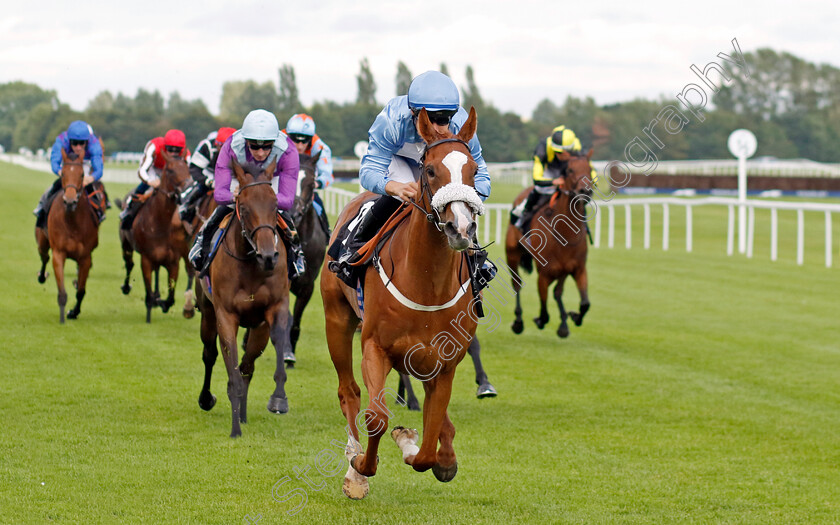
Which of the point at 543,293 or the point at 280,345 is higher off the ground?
the point at 280,345

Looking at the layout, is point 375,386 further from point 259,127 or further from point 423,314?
point 259,127

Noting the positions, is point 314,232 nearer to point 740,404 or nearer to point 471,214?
point 740,404

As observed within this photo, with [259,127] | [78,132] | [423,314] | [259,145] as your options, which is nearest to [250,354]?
[259,145]

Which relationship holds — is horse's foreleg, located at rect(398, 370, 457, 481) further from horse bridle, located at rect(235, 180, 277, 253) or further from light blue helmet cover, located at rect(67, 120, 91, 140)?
light blue helmet cover, located at rect(67, 120, 91, 140)

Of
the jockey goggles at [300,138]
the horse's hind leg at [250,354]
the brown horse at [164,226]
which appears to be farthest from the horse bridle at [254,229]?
the brown horse at [164,226]

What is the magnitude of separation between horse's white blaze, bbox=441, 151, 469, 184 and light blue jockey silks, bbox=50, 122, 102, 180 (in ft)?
28.6

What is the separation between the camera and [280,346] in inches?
293

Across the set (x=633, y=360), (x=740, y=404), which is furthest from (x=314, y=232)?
(x=740, y=404)

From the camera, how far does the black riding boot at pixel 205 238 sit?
25.3ft

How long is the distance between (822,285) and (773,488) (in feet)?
36.3

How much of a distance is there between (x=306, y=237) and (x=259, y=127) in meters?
2.74

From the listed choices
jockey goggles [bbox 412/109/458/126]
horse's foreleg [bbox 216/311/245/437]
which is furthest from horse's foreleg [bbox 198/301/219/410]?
jockey goggles [bbox 412/109/458/126]

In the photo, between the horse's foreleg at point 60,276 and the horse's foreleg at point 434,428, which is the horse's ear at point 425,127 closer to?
the horse's foreleg at point 434,428

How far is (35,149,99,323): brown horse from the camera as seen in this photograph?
37.8ft
